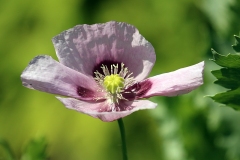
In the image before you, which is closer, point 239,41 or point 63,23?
point 239,41

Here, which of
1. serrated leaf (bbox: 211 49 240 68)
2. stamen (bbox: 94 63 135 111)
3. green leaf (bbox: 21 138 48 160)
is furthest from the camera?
green leaf (bbox: 21 138 48 160)

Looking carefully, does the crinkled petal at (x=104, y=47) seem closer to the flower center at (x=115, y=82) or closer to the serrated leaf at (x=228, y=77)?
the flower center at (x=115, y=82)

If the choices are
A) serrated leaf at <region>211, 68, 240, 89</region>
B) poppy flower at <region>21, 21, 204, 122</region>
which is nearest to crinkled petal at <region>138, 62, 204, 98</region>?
poppy flower at <region>21, 21, 204, 122</region>

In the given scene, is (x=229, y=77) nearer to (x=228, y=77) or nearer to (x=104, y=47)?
(x=228, y=77)

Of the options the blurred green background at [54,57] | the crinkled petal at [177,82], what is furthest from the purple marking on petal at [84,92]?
the blurred green background at [54,57]

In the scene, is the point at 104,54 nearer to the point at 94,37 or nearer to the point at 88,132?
the point at 94,37

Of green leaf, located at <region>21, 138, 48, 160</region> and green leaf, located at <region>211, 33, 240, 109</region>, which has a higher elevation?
green leaf, located at <region>211, 33, 240, 109</region>

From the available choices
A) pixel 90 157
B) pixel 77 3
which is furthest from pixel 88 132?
pixel 77 3

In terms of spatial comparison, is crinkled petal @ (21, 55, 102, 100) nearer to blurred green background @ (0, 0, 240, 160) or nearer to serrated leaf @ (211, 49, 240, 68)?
serrated leaf @ (211, 49, 240, 68)

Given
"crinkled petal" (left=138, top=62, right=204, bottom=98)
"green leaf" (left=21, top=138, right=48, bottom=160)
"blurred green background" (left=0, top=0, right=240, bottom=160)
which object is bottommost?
"blurred green background" (left=0, top=0, right=240, bottom=160)
